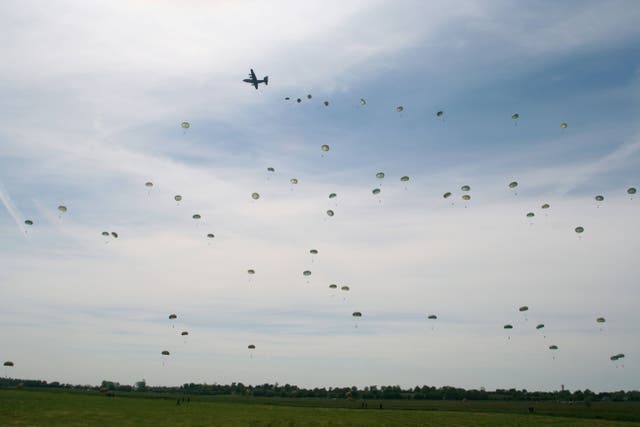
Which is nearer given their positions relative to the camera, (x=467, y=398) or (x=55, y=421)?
(x=55, y=421)

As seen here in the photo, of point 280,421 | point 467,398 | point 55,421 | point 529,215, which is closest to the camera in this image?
point 55,421

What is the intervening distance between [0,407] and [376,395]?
502 ft

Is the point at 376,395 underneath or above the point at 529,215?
underneath

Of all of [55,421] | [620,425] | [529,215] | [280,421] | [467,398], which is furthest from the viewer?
[467,398]

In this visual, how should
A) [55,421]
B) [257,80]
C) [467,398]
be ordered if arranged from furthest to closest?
[467,398] < [257,80] < [55,421]

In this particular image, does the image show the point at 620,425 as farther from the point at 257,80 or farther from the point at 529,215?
the point at 257,80

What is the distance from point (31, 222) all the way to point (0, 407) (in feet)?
81.1

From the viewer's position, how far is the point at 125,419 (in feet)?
182

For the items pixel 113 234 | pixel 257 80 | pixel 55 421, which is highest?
pixel 257 80

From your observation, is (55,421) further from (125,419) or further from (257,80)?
(257,80)

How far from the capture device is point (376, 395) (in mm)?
194500

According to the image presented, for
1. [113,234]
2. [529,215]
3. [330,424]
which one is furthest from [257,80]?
[330,424]

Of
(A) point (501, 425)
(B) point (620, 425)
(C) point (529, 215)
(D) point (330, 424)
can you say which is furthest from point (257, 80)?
(B) point (620, 425)

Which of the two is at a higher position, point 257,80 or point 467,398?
point 257,80
